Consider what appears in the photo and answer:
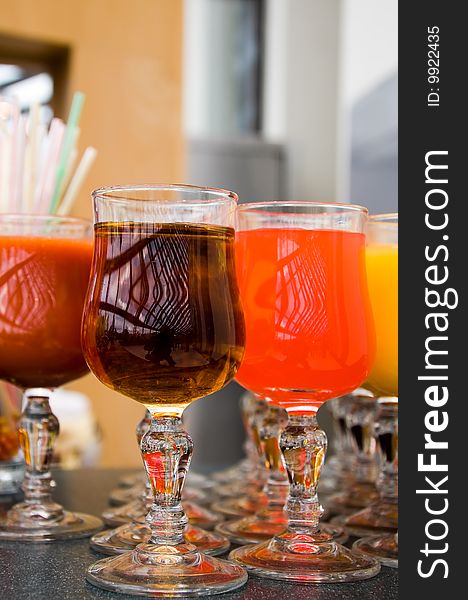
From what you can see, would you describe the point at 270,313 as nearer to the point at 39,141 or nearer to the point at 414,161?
the point at 414,161

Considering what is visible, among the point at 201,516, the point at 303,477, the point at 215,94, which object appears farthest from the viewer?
the point at 215,94

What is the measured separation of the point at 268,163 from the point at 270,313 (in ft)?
10.9

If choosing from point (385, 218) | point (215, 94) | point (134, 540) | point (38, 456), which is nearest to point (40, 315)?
point (38, 456)

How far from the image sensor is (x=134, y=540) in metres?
0.90

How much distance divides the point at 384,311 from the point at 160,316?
30cm

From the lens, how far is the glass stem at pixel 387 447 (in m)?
1.04

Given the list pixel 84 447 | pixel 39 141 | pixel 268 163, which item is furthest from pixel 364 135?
pixel 39 141

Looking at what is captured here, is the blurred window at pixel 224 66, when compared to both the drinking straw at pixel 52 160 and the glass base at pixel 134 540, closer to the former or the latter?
the drinking straw at pixel 52 160

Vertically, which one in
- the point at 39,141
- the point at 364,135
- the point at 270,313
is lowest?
the point at 270,313

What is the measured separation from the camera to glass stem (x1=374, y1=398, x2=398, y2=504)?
1042 millimetres

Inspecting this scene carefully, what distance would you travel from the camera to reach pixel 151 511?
814 mm

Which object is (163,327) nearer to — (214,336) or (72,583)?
(214,336)

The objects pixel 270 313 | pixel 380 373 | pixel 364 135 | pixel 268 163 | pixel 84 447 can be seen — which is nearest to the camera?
pixel 270 313

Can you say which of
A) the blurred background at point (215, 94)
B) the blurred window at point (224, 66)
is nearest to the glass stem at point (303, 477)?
the blurred background at point (215, 94)
